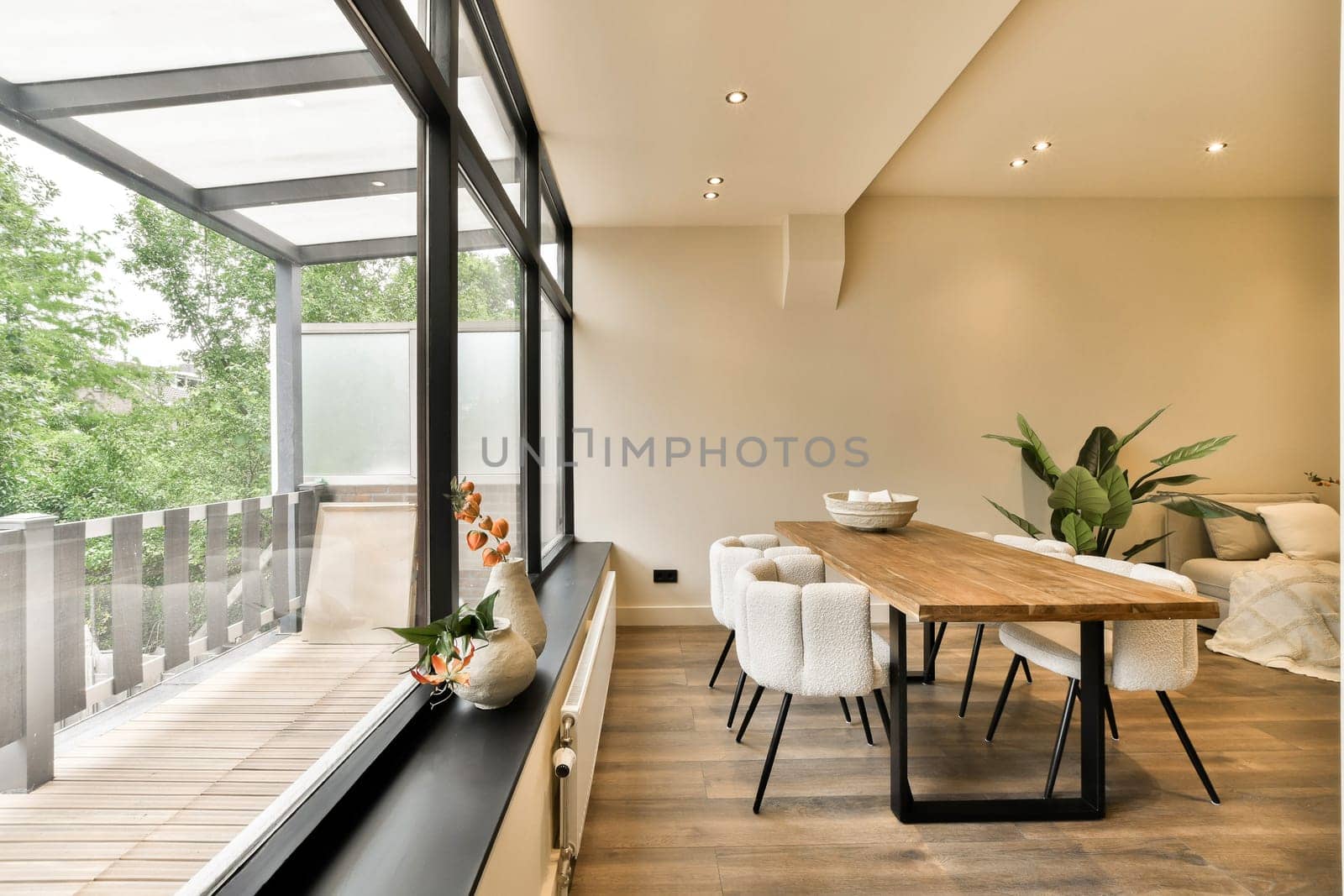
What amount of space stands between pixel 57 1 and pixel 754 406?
3.95m

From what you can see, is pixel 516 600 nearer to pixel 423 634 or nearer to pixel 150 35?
pixel 423 634

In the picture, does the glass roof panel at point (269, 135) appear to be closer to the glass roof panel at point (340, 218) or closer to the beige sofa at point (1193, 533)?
the glass roof panel at point (340, 218)

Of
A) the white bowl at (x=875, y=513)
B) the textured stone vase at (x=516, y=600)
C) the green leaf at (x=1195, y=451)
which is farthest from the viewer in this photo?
the green leaf at (x=1195, y=451)

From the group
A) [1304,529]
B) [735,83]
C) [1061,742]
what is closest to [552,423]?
[735,83]

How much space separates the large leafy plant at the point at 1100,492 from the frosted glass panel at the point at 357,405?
3640 mm

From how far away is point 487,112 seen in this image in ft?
7.11

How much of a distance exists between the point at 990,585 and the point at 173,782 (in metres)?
1.90

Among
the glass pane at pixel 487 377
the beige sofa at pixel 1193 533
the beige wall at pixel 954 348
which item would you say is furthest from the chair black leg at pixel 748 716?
the beige sofa at pixel 1193 533

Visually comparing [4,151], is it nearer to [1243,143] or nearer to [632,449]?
[632,449]

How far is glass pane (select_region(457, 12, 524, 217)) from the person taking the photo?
185cm

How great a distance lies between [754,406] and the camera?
432 centimetres

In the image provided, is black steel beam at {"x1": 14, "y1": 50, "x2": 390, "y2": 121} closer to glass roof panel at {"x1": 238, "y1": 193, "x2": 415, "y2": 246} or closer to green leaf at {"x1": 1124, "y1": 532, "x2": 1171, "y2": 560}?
glass roof panel at {"x1": 238, "y1": 193, "x2": 415, "y2": 246}

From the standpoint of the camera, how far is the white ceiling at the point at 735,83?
6.93ft

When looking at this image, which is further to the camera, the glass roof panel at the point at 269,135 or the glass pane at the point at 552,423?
the glass pane at the point at 552,423
